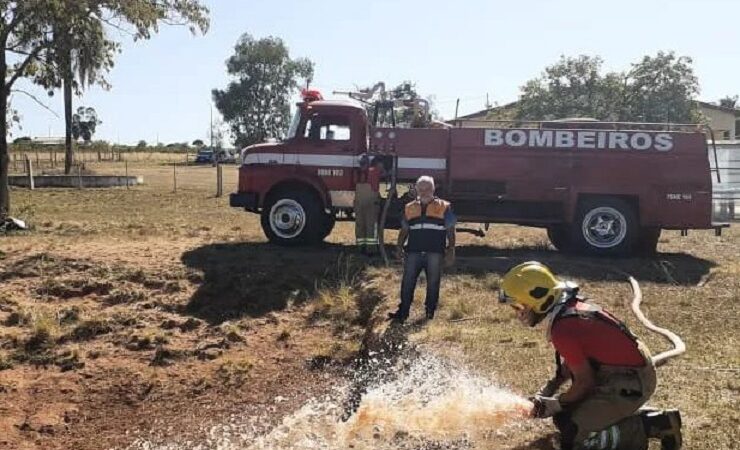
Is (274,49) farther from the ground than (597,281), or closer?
farther from the ground

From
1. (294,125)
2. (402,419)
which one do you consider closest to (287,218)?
(294,125)

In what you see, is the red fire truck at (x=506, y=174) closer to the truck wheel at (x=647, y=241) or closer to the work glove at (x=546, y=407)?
the truck wheel at (x=647, y=241)

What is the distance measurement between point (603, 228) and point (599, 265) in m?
1.14

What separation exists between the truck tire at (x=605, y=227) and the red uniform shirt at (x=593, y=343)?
28.5 ft

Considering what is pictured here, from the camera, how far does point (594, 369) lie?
4.75m

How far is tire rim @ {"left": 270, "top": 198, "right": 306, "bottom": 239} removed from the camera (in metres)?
13.4

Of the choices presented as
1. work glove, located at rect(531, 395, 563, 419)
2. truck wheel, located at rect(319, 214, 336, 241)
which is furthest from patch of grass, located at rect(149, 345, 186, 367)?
work glove, located at rect(531, 395, 563, 419)

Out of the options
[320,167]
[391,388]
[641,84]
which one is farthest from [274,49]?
[391,388]

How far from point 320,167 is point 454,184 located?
2.26 m

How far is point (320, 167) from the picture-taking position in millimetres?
13453

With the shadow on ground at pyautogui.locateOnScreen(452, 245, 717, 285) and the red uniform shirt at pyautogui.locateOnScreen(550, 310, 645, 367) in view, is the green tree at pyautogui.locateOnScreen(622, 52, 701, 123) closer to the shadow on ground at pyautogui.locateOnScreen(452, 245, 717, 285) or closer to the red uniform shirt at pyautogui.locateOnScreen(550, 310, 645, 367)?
the shadow on ground at pyautogui.locateOnScreen(452, 245, 717, 285)

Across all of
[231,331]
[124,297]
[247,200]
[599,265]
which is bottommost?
[231,331]

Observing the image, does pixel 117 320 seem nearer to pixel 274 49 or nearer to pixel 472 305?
pixel 472 305

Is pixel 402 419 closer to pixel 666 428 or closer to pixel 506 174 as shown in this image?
pixel 666 428
